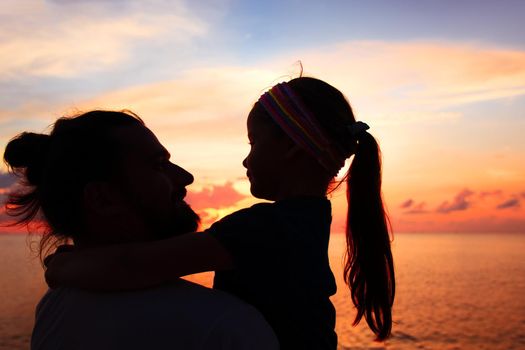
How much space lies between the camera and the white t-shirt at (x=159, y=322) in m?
1.69

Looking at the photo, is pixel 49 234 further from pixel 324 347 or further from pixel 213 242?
pixel 324 347

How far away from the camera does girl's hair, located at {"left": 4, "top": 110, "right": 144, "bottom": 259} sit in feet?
7.16

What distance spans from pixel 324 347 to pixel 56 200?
4.75 ft

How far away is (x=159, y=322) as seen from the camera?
5.65ft

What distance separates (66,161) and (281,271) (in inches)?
41.4

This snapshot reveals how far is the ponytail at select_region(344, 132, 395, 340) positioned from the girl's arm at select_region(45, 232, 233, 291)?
181cm

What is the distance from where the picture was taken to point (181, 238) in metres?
2.03

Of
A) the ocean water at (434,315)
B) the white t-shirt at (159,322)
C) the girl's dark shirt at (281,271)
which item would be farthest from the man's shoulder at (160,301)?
the ocean water at (434,315)

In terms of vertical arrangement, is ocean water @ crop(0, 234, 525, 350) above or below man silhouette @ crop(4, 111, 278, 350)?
below

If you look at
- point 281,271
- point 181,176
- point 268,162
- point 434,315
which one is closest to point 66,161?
point 181,176

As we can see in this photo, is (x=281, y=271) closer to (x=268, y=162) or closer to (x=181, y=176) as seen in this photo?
(x=181, y=176)

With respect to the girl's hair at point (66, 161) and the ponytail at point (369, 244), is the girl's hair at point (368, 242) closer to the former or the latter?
the ponytail at point (369, 244)

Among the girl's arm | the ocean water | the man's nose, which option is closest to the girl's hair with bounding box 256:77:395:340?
the man's nose

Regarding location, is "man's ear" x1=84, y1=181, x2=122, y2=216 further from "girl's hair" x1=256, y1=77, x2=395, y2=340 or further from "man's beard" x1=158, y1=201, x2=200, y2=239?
"girl's hair" x1=256, y1=77, x2=395, y2=340
